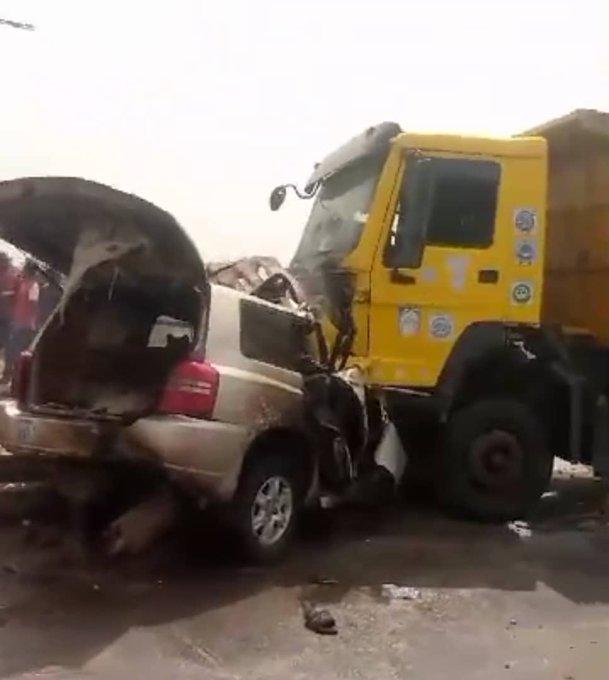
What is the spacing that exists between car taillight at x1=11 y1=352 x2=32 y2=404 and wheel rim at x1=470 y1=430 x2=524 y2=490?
3.34m

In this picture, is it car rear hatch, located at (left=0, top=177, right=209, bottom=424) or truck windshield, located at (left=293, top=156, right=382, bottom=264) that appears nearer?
car rear hatch, located at (left=0, top=177, right=209, bottom=424)

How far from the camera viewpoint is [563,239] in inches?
348

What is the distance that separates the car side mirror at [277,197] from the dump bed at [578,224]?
2.11m

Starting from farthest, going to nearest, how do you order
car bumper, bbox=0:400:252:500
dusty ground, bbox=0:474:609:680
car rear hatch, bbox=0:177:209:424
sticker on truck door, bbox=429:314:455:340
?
sticker on truck door, bbox=429:314:455:340 → car rear hatch, bbox=0:177:209:424 → car bumper, bbox=0:400:252:500 → dusty ground, bbox=0:474:609:680

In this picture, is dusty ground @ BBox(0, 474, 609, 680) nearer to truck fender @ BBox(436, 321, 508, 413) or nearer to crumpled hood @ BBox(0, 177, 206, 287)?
truck fender @ BBox(436, 321, 508, 413)

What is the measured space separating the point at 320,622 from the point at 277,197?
14.4ft

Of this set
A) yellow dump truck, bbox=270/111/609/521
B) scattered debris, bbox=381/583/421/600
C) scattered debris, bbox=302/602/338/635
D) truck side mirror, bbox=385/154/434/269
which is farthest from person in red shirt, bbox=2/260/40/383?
scattered debris, bbox=302/602/338/635

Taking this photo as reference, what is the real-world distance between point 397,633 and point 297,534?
213 centimetres

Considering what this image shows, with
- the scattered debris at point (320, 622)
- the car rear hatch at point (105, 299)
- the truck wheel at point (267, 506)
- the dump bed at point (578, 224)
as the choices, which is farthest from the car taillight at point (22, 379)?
the dump bed at point (578, 224)

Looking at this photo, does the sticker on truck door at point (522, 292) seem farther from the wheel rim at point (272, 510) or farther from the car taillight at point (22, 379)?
the car taillight at point (22, 379)

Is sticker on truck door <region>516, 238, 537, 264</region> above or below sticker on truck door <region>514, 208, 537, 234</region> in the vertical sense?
below

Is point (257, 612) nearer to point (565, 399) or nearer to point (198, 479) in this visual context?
point (198, 479)

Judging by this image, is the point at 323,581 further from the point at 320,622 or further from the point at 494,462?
the point at 494,462

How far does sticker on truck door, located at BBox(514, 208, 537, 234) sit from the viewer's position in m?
7.95
